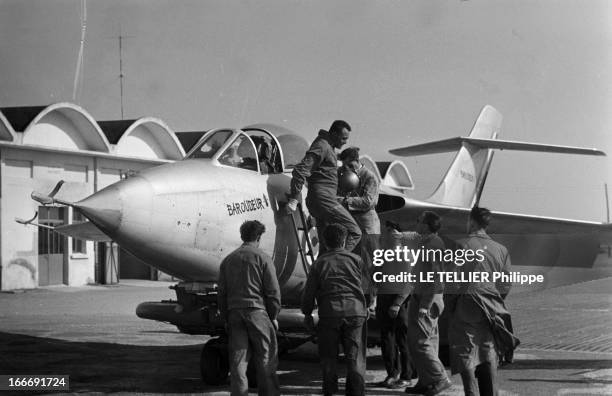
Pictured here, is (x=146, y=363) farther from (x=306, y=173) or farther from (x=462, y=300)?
(x=462, y=300)

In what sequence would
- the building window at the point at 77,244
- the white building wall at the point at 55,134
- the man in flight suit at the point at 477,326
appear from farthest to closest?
the building window at the point at 77,244 → the white building wall at the point at 55,134 → the man in flight suit at the point at 477,326

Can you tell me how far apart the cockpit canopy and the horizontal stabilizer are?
535cm

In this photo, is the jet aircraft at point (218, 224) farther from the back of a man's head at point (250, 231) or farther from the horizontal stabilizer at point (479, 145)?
the horizontal stabilizer at point (479, 145)

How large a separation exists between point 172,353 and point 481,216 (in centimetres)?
617

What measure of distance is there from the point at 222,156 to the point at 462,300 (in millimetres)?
3555

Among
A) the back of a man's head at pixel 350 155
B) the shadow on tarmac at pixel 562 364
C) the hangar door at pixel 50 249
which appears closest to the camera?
the back of a man's head at pixel 350 155

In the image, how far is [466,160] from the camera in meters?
17.6

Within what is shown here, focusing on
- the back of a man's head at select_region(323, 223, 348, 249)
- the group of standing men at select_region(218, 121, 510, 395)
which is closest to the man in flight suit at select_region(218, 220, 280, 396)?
the group of standing men at select_region(218, 121, 510, 395)

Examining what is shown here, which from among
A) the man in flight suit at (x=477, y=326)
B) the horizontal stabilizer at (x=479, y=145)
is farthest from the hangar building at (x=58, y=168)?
the man in flight suit at (x=477, y=326)

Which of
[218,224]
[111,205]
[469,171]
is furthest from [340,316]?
[469,171]

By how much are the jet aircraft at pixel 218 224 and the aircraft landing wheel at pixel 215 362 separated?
11 millimetres

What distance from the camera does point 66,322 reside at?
17.4m

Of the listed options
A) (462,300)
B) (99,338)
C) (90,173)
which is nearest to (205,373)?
(462,300)

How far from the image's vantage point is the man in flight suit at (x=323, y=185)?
9.41 meters
